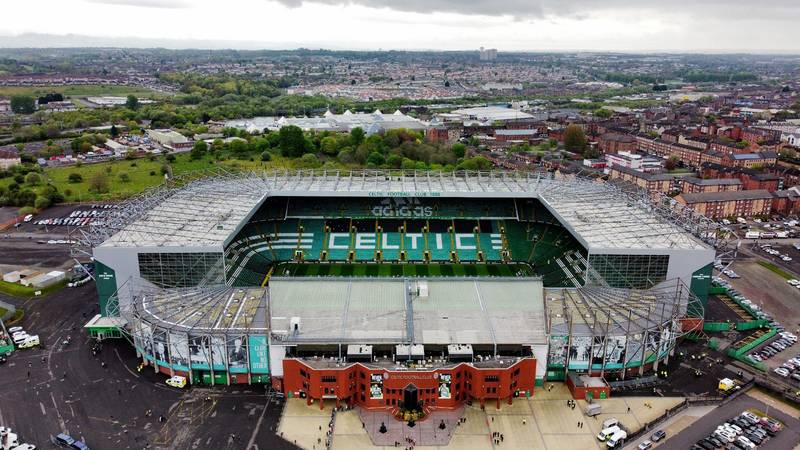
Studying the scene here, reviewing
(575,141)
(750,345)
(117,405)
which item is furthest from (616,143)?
(117,405)

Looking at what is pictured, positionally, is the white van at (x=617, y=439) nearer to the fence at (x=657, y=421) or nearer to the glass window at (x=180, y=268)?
the fence at (x=657, y=421)

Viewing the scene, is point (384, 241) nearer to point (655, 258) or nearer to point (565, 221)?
point (565, 221)

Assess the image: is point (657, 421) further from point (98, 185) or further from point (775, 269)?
point (98, 185)

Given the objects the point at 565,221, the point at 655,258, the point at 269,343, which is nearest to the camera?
the point at 269,343

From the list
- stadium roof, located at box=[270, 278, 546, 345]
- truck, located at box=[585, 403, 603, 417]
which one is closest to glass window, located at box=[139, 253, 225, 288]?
stadium roof, located at box=[270, 278, 546, 345]

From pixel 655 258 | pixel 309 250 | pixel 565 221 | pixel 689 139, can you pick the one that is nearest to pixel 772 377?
pixel 655 258
